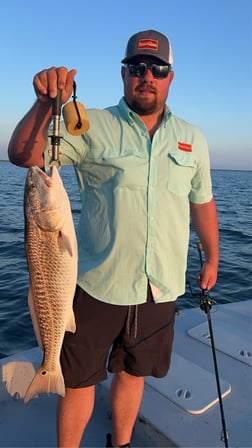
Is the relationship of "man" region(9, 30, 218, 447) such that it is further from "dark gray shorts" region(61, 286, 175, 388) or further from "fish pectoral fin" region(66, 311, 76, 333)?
"fish pectoral fin" region(66, 311, 76, 333)

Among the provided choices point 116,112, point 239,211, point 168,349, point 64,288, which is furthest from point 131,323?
point 239,211

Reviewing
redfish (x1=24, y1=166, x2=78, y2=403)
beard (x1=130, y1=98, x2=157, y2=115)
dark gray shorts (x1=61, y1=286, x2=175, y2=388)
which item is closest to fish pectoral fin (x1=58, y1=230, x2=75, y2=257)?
redfish (x1=24, y1=166, x2=78, y2=403)

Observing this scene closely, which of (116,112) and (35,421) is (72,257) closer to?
(116,112)

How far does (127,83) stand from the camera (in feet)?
8.22

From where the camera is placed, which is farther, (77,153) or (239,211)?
(239,211)

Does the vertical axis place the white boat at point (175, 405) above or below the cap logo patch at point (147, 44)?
below

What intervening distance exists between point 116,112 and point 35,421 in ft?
8.59

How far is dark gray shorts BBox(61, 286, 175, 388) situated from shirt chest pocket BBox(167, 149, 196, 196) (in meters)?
0.72

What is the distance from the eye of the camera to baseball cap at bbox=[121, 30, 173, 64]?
2429 millimetres

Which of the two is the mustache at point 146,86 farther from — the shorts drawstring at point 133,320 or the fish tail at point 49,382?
the fish tail at point 49,382

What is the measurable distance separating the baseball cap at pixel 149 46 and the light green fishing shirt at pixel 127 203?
33 centimetres

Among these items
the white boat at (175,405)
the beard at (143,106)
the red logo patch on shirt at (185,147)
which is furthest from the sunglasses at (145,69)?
the white boat at (175,405)

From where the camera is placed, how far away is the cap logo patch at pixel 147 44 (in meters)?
2.43

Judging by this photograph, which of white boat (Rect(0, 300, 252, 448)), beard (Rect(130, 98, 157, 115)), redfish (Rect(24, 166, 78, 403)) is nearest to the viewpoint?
redfish (Rect(24, 166, 78, 403))
